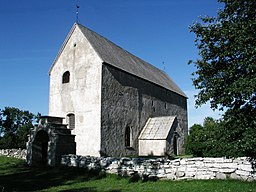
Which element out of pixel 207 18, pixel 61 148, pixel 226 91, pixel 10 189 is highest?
pixel 207 18

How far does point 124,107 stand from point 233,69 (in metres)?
15.6

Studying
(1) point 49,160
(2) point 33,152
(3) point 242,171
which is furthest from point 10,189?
(3) point 242,171

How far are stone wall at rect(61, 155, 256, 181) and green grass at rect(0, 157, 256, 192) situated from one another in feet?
1.54

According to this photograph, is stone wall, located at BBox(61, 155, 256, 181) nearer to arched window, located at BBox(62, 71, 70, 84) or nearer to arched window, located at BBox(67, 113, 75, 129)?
arched window, located at BBox(67, 113, 75, 129)

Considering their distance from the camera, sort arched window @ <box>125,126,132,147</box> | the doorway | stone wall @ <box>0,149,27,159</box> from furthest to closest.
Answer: arched window @ <box>125,126,132,147</box> → stone wall @ <box>0,149,27,159</box> → the doorway

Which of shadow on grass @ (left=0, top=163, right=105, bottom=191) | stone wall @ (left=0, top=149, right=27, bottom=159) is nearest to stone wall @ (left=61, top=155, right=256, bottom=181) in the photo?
shadow on grass @ (left=0, top=163, right=105, bottom=191)

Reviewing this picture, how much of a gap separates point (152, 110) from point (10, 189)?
1942 cm

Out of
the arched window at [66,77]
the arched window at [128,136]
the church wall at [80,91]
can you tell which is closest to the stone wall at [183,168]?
the church wall at [80,91]

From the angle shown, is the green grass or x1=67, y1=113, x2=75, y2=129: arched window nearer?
the green grass

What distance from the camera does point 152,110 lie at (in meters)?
29.2

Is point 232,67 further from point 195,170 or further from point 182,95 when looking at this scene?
point 182,95

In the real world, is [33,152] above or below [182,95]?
below

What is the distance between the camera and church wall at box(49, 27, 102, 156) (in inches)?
851

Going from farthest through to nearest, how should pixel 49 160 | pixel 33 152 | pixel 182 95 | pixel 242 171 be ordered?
pixel 182 95, pixel 33 152, pixel 49 160, pixel 242 171
